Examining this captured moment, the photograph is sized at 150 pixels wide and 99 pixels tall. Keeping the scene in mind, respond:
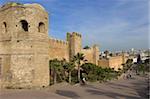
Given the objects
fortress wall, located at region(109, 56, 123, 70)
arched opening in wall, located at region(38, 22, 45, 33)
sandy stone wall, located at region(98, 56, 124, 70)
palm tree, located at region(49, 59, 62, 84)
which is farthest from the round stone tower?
fortress wall, located at region(109, 56, 123, 70)

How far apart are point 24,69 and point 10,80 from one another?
119cm

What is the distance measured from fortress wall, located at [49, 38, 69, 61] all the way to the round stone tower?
11265 mm

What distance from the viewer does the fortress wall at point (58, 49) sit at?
98.9 ft

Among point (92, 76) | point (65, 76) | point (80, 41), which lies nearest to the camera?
point (65, 76)

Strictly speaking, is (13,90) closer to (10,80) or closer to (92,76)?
(10,80)

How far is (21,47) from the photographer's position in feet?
59.1

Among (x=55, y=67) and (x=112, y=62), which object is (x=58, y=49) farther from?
(x=112, y=62)

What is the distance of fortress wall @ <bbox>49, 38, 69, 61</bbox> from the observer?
30.1 meters

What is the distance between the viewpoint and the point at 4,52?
1827 cm

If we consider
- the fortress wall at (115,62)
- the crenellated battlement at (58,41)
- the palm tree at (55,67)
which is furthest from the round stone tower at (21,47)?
the fortress wall at (115,62)

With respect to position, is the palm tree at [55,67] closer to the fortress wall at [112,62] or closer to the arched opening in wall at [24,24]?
the arched opening in wall at [24,24]

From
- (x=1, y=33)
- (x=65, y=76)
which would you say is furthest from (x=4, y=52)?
(x=65, y=76)

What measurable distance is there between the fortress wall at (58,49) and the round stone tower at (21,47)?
11.3m

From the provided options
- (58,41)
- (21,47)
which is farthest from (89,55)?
(21,47)
